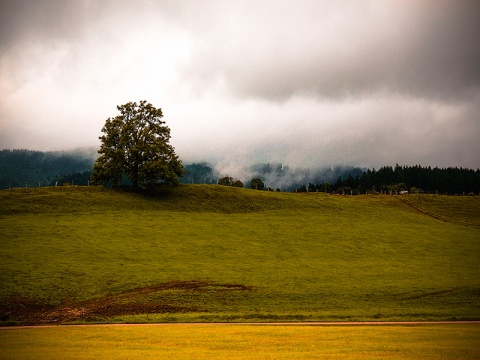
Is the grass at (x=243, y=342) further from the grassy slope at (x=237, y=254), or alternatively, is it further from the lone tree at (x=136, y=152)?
the lone tree at (x=136, y=152)

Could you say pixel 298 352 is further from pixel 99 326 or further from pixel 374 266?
pixel 374 266

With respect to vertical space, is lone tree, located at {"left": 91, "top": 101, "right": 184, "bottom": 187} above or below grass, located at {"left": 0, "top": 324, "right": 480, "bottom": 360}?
above

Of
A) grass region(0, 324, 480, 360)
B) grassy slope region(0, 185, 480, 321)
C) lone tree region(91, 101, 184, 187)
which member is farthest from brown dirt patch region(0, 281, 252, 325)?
lone tree region(91, 101, 184, 187)

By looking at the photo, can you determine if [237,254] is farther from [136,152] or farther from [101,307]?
[136,152]

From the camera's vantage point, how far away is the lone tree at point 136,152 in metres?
86.7

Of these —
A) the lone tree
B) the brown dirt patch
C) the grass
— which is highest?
the lone tree

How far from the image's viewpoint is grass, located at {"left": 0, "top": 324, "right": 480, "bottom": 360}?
21.7 meters

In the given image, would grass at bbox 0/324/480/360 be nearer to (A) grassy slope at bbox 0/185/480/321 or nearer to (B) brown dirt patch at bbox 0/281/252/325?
(B) brown dirt patch at bbox 0/281/252/325

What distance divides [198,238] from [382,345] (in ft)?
146

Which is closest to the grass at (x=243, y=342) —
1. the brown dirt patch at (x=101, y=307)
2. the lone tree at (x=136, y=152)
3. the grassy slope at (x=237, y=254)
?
the brown dirt patch at (x=101, y=307)

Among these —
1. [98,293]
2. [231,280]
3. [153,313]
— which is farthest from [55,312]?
[231,280]

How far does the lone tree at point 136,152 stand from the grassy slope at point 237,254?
4466mm

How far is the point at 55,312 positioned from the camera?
39.7 m

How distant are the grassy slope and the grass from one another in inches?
292
